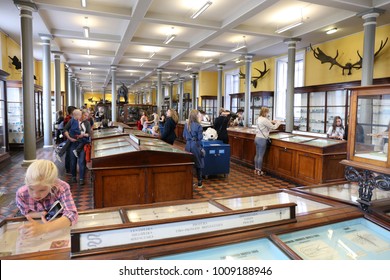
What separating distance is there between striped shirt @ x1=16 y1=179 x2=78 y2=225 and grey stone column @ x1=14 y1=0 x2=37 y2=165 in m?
6.62

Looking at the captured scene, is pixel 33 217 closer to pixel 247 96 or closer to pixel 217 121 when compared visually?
pixel 217 121

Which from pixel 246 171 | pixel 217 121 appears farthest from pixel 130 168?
pixel 246 171

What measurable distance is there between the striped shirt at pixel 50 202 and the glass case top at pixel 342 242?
1378mm

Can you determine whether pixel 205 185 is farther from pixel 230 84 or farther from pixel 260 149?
pixel 230 84

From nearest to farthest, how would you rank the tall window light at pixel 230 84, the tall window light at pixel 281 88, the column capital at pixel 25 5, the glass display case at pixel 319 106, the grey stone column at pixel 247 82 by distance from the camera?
the column capital at pixel 25 5, the glass display case at pixel 319 106, the grey stone column at pixel 247 82, the tall window light at pixel 281 88, the tall window light at pixel 230 84

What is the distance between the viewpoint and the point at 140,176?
14.2ft

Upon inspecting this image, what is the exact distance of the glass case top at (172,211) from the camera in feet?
6.31

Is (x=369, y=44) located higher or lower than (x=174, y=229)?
higher

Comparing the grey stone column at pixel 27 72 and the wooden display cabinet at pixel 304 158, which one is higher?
the grey stone column at pixel 27 72

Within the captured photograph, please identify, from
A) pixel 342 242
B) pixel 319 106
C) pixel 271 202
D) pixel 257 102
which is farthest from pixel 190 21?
pixel 342 242

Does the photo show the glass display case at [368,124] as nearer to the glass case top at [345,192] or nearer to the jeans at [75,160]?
the glass case top at [345,192]

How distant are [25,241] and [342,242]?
188 centimetres

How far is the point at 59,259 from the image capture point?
133 centimetres

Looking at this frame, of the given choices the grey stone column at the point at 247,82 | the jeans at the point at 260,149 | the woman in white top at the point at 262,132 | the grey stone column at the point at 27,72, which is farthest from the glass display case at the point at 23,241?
the grey stone column at the point at 247,82
